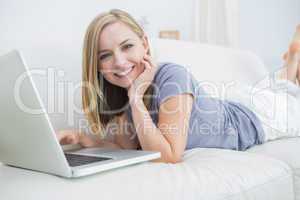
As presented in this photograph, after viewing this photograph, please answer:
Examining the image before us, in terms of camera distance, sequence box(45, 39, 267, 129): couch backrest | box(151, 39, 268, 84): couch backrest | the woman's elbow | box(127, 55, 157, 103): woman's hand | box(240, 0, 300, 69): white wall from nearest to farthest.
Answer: the woman's elbow < box(127, 55, 157, 103): woman's hand < box(45, 39, 267, 129): couch backrest < box(151, 39, 268, 84): couch backrest < box(240, 0, 300, 69): white wall

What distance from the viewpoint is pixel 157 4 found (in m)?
Answer: 2.20

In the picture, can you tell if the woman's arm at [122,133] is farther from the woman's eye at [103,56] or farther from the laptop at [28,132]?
the laptop at [28,132]

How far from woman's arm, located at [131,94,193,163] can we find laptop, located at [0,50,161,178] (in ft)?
0.42

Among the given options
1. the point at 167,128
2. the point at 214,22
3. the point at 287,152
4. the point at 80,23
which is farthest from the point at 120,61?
the point at 214,22

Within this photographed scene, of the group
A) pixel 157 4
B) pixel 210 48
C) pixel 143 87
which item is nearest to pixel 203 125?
pixel 143 87

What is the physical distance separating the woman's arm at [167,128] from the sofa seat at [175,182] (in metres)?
0.06

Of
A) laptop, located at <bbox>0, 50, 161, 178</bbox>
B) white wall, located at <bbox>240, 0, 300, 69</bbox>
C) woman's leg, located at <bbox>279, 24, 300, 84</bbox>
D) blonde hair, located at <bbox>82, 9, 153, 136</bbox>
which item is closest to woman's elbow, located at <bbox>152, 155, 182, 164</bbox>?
laptop, located at <bbox>0, 50, 161, 178</bbox>

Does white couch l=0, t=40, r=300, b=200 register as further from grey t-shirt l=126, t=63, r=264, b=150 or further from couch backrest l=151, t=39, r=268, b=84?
couch backrest l=151, t=39, r=268, b=84

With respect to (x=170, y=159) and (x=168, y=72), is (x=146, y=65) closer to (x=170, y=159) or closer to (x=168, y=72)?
(x=168, y=72)

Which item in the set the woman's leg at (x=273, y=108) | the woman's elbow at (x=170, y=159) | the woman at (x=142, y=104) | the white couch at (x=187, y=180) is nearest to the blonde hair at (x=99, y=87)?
the woman at (x=142, y=104)

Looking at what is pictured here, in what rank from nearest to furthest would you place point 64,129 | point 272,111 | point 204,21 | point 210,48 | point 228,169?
1. point 228,169
2. point 64,129
3. point 272,111
4. point 210,48
5. point 204,21

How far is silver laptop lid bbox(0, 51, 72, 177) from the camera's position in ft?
2.25

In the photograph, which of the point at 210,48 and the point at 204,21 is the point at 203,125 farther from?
the point at 204,21

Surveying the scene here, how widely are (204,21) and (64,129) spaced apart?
142 cm
